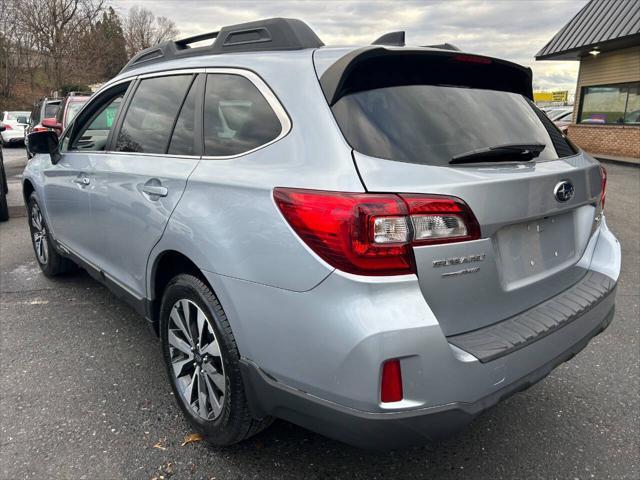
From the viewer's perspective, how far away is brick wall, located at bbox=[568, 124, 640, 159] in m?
17.3

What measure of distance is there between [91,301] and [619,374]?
391 centimetres

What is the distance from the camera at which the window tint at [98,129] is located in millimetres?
3391

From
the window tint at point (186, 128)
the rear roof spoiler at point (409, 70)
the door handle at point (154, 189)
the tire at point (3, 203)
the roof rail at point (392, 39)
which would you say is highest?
the roof rail at point (392, 39)

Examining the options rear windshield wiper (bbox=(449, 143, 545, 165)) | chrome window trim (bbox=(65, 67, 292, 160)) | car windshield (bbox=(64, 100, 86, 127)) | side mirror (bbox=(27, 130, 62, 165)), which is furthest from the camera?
car windshield (bbox=(64, 100, 86, 127))

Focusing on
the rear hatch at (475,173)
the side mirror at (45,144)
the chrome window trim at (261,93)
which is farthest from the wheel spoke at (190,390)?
the side mirror at (45,144)

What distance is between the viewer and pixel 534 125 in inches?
95.9

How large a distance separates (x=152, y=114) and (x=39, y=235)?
2.73 m

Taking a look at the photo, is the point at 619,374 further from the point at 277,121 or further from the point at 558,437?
the point at 277,121

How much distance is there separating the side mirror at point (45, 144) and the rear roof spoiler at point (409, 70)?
2.83m

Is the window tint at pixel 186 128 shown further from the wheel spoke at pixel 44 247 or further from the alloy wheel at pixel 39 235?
the wheel spoke at pixel 44 247

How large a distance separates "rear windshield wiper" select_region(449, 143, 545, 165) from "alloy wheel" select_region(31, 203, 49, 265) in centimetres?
400

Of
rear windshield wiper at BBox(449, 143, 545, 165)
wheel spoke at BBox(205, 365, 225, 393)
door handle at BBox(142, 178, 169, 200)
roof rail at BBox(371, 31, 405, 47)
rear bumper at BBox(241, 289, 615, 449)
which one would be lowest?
wheel spoke at BBox(205, 365, 225, 393)

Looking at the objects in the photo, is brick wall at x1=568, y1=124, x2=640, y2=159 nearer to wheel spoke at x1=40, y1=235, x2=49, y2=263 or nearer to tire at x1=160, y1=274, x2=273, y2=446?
wheel spoke at x1=40, y1=235, x2=49, y2=263

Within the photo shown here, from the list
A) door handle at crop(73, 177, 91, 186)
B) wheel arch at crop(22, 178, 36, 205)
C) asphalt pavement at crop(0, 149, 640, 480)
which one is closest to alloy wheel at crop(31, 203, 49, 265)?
wheel arch at crop(22, 178, 36, 205)
